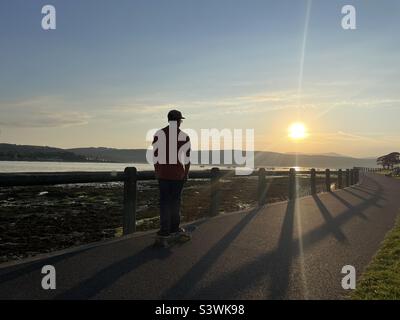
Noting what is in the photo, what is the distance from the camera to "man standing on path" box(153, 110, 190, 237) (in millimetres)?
7160

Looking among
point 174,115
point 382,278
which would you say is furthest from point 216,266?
point 174,115

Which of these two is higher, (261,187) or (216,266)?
(261,187)

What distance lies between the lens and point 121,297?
4.40m

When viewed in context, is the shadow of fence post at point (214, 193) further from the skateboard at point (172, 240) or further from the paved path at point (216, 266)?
the skateboard at point (172, 240)

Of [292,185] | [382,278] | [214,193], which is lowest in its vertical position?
[382,278]

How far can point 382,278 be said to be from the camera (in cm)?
545

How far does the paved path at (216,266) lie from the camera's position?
463 cm

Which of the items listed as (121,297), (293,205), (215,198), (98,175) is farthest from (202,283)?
(293,205)

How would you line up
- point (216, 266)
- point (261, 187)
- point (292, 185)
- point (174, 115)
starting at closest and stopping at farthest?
point (216, 266), point (174, 115), point (261, 187), point (292, 185)

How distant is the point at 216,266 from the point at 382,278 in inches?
79.1

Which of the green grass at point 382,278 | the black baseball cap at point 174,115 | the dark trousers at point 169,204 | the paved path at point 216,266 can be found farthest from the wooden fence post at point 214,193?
the green grass at point 382,278

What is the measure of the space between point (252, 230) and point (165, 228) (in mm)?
2532

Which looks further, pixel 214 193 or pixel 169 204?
pixel 214 193

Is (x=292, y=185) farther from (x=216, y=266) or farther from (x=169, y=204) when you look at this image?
(x=216, y=266)
